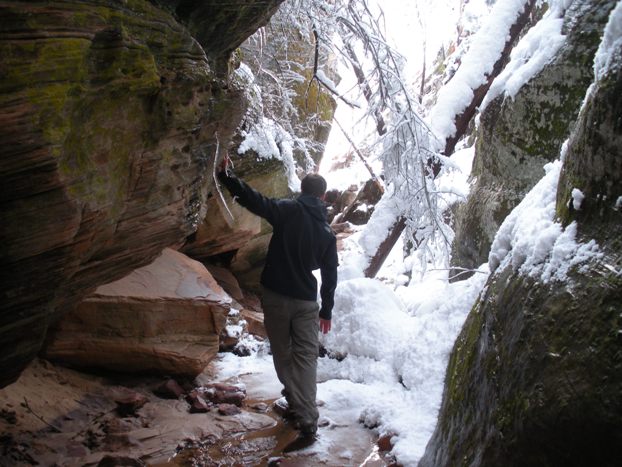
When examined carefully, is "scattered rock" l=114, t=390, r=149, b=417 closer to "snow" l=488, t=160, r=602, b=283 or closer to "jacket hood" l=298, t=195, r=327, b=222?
"jacket hood" l=298, t=195, r=327, b=222

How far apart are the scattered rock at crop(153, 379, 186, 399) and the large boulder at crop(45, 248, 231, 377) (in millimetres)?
252

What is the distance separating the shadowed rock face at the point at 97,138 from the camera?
2.27 metres

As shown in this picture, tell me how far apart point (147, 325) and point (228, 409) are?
1.20 meters

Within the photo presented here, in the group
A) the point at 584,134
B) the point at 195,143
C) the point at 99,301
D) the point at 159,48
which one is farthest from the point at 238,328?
the point at 584,134

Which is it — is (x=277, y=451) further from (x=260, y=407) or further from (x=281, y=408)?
(x=260, y=407)

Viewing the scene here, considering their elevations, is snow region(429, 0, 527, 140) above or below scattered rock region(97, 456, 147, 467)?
above

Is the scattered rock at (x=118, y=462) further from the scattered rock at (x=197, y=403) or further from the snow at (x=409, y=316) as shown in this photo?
the snow at (x=409, y=316)

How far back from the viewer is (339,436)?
470 cm

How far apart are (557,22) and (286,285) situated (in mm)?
4669

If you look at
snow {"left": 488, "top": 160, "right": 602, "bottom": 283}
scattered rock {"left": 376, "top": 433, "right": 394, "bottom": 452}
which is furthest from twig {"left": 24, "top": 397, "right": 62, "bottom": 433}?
snow {"left": 488, "top": 160, "right": 602, "bottom": 283}

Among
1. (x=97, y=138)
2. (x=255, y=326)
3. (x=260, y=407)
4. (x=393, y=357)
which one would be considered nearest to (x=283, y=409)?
(x=260, y=407)

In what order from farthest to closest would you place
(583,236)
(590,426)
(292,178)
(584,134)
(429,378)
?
(292,178) < (429,378) < (584,134) < (583,236) < (590,426)

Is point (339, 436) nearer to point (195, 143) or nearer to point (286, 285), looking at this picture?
point (286, 285)

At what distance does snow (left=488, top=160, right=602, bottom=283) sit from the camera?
212 cm
